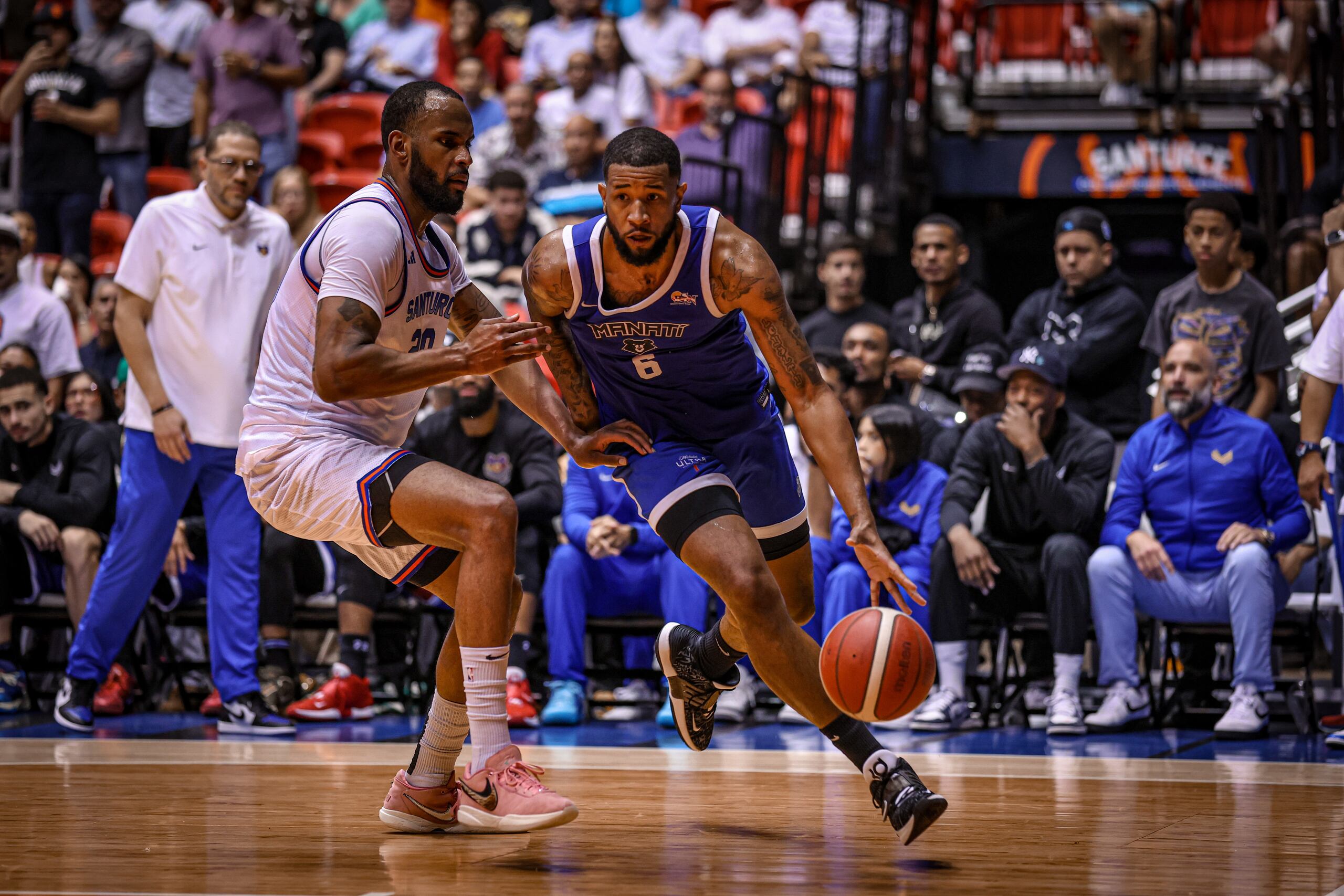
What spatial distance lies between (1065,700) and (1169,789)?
1.68m

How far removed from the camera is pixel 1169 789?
484cm

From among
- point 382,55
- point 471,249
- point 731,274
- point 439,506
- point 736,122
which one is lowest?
point 439,506

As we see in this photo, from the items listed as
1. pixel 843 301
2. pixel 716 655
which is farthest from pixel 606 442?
pixel 843 301

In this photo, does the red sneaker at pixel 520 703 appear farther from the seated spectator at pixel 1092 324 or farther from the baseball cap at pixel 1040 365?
the seated spectator at pixel 1092 324

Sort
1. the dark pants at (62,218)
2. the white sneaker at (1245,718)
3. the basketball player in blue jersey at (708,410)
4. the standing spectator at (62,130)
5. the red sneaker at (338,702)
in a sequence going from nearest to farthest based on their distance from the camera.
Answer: the basketball player in blue jersey at (708,410)
the white sneaker at (1245,718)
the red sneaker at (338,702)
the standing spectator at (62,130)
the dark pants at (62,218)

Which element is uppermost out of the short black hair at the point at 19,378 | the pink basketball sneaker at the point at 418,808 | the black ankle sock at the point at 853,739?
the short black hair at the point at 19,378

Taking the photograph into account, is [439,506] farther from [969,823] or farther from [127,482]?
[127,482]

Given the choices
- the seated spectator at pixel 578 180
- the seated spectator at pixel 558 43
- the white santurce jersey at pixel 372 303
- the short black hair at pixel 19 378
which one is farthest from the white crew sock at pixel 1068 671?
the seated spectator at pixel 558 43

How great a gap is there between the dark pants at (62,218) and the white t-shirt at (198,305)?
4873 millimetres

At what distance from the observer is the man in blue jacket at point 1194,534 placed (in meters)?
6.49

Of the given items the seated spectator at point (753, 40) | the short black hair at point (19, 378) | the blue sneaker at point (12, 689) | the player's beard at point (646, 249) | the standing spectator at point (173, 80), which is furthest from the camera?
the standing spectator at point (173, 80)

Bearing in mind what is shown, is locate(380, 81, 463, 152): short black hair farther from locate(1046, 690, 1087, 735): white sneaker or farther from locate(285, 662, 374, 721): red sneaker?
locate(1046, 690, 1087, 735): white sneaker

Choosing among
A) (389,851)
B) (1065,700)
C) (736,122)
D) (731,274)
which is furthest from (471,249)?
(389,851)

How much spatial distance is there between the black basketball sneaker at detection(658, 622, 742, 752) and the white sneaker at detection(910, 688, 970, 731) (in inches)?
89.1
